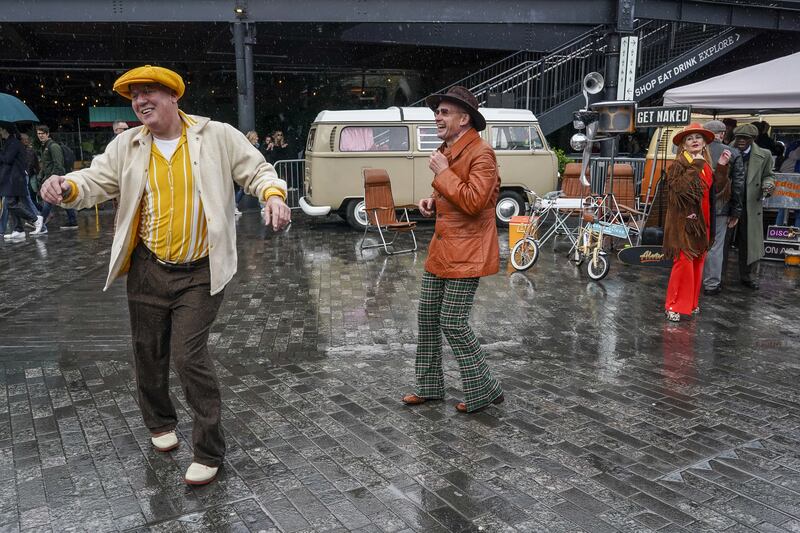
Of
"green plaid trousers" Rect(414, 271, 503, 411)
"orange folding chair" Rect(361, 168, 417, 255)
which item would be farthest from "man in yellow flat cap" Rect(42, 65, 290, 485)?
"orange folding chair" Rect(361, 168, 417, 255)

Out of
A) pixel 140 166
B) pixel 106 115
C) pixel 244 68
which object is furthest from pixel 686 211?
pixel 106 115

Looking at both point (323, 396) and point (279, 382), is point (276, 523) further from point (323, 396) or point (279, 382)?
point (279, 382)

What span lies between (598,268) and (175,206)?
245 inches

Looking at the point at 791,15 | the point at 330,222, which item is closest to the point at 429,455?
the point at 330,222

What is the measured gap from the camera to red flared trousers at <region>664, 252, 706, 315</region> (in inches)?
262

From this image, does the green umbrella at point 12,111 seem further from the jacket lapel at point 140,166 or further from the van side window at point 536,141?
the jacket lapel at point 140,166

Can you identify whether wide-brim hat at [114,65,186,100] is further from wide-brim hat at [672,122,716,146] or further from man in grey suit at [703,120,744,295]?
man in grey suit at [703,120,744,295]

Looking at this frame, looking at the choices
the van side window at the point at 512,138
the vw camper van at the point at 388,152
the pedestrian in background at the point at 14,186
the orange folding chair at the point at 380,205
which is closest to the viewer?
the orange folding chair at the point at 380,205

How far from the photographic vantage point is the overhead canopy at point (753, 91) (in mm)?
8844

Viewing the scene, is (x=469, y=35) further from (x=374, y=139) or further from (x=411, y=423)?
(x=411, y=423)

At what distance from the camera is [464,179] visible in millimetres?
4223

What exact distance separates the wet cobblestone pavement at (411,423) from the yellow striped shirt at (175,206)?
3.89 ft

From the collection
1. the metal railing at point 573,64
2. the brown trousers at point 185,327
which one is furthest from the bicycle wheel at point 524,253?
the metal railing at point 573,64

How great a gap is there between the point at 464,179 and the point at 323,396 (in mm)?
1773
